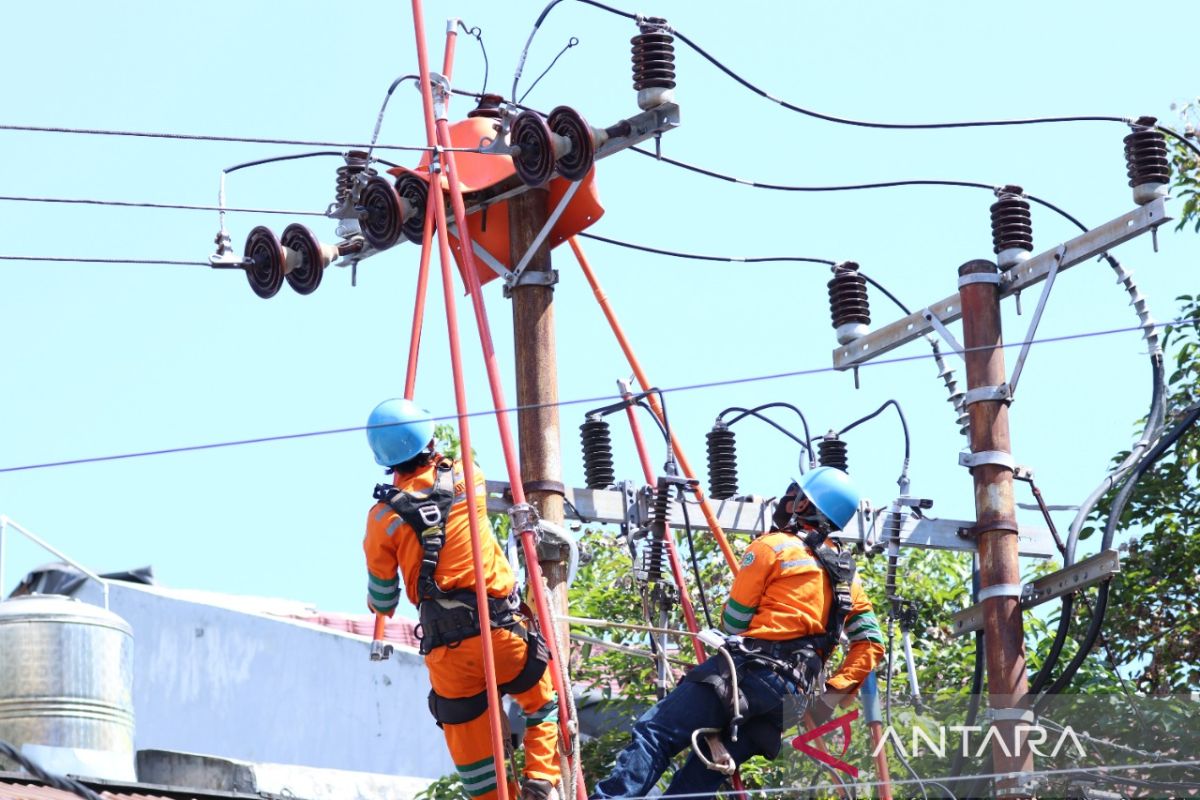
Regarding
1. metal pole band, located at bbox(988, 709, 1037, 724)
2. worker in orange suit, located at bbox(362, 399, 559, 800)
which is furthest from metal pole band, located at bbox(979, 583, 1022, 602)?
worker in orange suit, located at bbox(362, 399, 559, 800)

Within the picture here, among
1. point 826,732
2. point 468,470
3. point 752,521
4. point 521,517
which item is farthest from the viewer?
point 752,521

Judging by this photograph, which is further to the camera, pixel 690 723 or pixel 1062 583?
pixel 1062 583

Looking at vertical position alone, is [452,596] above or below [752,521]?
below

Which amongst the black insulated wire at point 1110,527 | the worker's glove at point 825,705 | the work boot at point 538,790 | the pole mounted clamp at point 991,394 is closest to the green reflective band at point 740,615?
the worker's glove at point 825,705

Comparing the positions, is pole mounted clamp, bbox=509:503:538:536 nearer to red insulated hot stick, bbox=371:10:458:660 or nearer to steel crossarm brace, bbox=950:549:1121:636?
red insulated hot stick, bbox=371:10:458:660

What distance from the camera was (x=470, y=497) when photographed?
9484mm

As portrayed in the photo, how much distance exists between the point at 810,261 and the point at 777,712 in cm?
448

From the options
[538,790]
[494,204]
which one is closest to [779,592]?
[538,790]

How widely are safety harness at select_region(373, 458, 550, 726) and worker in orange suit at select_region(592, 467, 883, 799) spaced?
705mm

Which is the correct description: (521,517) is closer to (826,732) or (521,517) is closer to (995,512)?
(826,732)

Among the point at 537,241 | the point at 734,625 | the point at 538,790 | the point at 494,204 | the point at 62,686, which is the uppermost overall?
the point at 494,204

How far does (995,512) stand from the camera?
37.6 feet

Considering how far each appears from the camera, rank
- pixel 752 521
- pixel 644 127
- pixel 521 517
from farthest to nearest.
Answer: pixel 752 521 → pixel 644 127 → pixel 521 517

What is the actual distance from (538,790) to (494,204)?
335 centimetres
